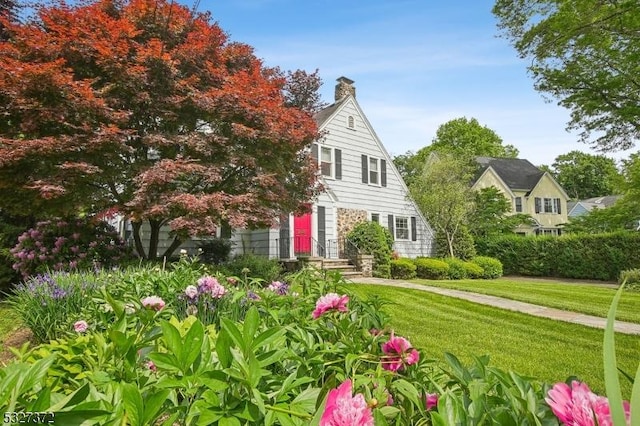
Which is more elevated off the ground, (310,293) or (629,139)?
(629,139)

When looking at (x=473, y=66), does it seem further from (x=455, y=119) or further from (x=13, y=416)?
(x=455, y=119)

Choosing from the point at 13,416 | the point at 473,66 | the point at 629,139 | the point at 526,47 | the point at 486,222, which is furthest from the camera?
the point at 486,222

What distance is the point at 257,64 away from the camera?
28.8 ft

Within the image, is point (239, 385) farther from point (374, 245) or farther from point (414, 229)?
point (414, 229)

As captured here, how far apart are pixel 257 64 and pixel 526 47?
6695mm

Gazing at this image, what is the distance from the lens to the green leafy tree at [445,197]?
60.7ft

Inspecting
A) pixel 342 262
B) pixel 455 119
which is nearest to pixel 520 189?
pixel 455 119

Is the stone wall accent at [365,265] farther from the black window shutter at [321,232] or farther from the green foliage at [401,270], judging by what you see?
the black window shutter at [321,232]

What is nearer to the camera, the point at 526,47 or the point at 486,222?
the point at 526,47

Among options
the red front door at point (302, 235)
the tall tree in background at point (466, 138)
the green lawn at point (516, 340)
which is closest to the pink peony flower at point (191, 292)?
the green lawn at point (516, 340)

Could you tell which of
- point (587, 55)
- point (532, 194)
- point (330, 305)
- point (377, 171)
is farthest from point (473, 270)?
point (532, 194)

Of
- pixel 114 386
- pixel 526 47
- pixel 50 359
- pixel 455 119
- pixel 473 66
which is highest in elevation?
pixel 455 119

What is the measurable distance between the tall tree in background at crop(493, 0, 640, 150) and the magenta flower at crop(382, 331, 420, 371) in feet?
32.1

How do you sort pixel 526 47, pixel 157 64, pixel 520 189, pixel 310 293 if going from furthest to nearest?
pixel 520 189 < pixel 526 47 < pixel 157 64 < pixel 310 293
